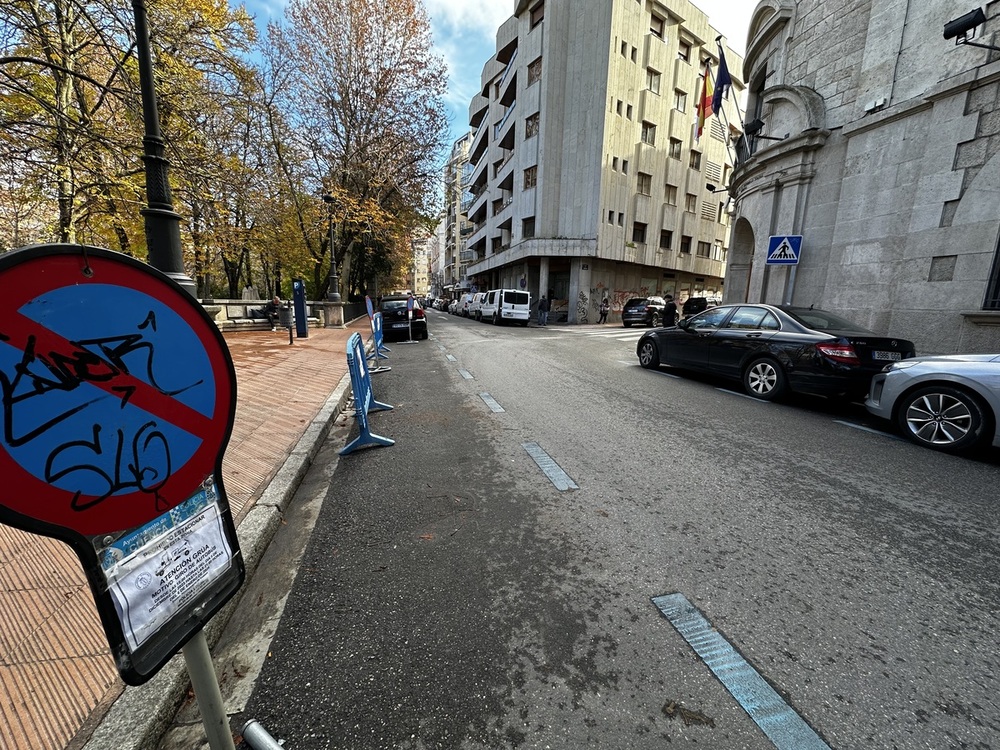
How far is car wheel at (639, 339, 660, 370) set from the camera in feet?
31.0

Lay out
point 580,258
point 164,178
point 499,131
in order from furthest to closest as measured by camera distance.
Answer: point 499,131 → point 580,258 → point 164,178

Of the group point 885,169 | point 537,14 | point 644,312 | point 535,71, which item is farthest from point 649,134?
point 885,169

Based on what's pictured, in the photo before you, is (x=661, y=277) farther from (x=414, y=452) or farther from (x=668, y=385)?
(x=414, y=452)

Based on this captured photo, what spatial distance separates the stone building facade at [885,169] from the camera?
834cm

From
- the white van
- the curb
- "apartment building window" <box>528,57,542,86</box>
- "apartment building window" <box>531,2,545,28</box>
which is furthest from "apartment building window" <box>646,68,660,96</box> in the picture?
the curb

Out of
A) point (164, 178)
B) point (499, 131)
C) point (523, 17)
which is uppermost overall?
point (523, 17)

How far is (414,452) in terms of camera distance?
4488 mm

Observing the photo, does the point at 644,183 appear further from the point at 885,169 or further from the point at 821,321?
the point at 821,321

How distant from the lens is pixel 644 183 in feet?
98.3

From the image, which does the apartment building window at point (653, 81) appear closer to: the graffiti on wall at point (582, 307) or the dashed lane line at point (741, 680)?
the graffiti on wall at point (582, 307)

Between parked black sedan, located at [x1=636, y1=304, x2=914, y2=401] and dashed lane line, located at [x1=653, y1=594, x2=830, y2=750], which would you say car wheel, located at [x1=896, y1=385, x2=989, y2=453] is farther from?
dashed lane line, located at [x1=653, y1=594, x2=830, y2=750]

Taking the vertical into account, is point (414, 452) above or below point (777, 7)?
below

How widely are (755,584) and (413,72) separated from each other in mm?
25523

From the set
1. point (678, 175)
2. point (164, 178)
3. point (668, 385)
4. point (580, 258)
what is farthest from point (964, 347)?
point (678, 175)
